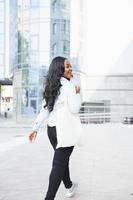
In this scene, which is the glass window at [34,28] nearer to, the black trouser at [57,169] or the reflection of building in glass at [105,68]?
the reflection of building in glass at [105,68]

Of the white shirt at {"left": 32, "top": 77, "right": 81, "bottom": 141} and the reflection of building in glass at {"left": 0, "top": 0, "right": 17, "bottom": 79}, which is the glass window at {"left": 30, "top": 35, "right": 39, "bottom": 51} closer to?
the reflection of building in glass at {"left": 0, "top": 0, "right": 17, "bottom": 79}

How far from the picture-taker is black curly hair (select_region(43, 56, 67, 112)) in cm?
466

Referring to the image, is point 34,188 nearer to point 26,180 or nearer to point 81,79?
point 26,180

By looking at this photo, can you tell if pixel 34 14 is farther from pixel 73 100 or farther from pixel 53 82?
pixel 73 100

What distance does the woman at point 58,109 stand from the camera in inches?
180

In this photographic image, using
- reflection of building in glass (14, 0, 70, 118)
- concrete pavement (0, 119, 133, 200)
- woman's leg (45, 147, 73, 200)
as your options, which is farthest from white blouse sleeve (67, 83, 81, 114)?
reflection of building in glass (14, 0, 70, 118)

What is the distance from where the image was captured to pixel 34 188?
5.86 m

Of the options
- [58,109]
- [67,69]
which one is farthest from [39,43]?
[58,109]

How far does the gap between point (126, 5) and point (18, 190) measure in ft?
106

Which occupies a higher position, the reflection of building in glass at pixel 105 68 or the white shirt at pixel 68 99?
the reflection of building in glass at pixel 105 68

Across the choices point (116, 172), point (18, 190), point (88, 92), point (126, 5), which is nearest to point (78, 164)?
point (116, 172)

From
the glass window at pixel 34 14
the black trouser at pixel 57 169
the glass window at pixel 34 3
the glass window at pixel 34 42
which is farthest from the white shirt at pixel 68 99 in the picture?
the glass window at pixel 34 3

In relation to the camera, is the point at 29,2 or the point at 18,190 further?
the point at 29,2

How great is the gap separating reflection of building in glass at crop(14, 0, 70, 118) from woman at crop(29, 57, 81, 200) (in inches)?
1226
